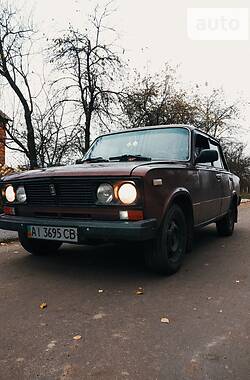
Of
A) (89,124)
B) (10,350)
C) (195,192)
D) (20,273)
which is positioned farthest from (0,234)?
(89,124)

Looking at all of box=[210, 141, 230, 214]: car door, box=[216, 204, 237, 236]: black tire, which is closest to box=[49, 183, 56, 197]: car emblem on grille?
box=[210, 141, 230, 214]: car door

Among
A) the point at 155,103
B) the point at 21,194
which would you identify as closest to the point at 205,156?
the point at 21,194

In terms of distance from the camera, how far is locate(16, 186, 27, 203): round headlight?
13.1 ft

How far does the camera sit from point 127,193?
3.33m

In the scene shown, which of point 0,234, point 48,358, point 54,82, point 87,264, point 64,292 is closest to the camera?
point 48,358

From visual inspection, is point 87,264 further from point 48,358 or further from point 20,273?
point 48,358

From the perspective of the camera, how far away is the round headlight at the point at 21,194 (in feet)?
13.1

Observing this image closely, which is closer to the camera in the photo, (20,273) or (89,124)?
(20,273)

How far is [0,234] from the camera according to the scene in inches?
250

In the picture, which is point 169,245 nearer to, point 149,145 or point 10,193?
point 149,145

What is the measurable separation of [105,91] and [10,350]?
14462mm

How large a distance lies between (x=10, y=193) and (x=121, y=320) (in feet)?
6.99

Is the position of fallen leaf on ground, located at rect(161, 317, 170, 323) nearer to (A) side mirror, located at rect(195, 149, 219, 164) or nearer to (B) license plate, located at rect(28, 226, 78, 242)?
(B) license plate, located at rect(28, 226, 78, 242)

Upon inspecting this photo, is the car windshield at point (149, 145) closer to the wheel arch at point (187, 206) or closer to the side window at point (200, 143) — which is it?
the side window at point (200, 143)
